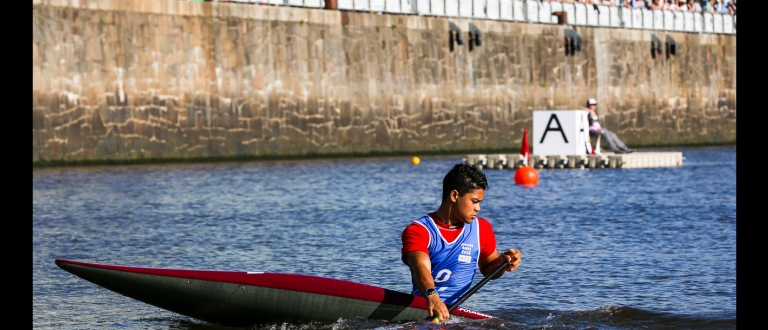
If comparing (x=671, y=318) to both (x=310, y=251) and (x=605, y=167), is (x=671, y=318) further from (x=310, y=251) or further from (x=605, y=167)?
(x=605, y=167)

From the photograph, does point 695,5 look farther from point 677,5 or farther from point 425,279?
point 425,279

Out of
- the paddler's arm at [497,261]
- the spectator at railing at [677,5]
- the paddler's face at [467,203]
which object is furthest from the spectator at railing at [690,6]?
the paddler's face at [467,203]

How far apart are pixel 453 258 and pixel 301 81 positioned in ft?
80.5

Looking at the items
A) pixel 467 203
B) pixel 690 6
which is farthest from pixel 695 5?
pixel 467 203

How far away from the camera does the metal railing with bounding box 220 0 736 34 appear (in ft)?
116

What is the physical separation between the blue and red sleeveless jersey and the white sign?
61.2 feet

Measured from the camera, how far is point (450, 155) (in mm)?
35781

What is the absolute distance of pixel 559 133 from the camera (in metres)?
27.6

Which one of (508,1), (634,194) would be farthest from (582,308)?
(508,1)

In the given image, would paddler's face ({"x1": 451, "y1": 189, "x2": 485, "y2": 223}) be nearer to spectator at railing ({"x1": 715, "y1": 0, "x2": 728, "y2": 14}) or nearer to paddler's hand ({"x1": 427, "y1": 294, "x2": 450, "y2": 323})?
paddler's hand ({"x1": 427, "y1": 294, "x2": 450, "y2": 323})

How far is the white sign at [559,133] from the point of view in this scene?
27250 mm

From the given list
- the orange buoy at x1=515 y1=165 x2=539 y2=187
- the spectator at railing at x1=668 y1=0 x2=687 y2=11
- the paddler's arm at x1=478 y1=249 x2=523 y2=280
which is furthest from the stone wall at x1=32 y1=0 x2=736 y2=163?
the paddler's arm at x1=478 y1=249 x2=523 y2=280
